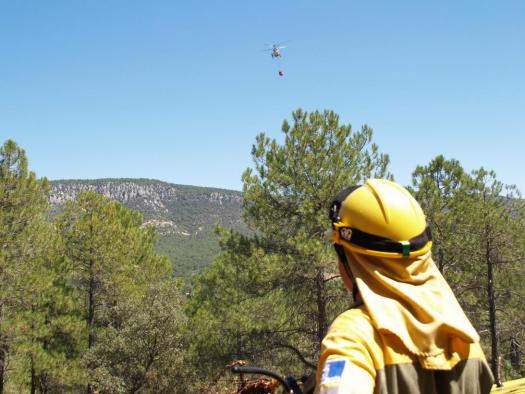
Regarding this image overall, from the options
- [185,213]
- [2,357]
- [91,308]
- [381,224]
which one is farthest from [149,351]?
[185,213]

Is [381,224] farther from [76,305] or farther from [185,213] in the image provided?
[185,213]

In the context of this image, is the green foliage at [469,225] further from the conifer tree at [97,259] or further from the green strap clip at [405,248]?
the green strap clip at [405,248]

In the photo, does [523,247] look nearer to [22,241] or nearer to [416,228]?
[22,241]

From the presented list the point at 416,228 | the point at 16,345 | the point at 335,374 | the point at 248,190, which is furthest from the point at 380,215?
the point at 16,345

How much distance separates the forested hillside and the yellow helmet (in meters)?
9.15

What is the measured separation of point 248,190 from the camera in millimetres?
12492

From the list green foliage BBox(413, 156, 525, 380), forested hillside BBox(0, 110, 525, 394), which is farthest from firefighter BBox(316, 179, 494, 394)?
green foliage BBox(413, 156, 525, 380)

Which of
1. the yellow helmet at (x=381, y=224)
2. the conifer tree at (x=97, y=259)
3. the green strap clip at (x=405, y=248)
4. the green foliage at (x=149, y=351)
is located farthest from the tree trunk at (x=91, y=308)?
the green strap clip at (x=405, y=248)

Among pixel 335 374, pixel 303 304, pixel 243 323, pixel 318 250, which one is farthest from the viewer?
pixel 243 323

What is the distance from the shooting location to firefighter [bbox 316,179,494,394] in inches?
43.2

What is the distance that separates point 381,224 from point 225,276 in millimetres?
11494

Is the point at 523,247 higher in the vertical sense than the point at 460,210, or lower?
lower

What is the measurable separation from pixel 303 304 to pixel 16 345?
31.2 ft

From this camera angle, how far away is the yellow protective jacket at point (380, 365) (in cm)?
105
